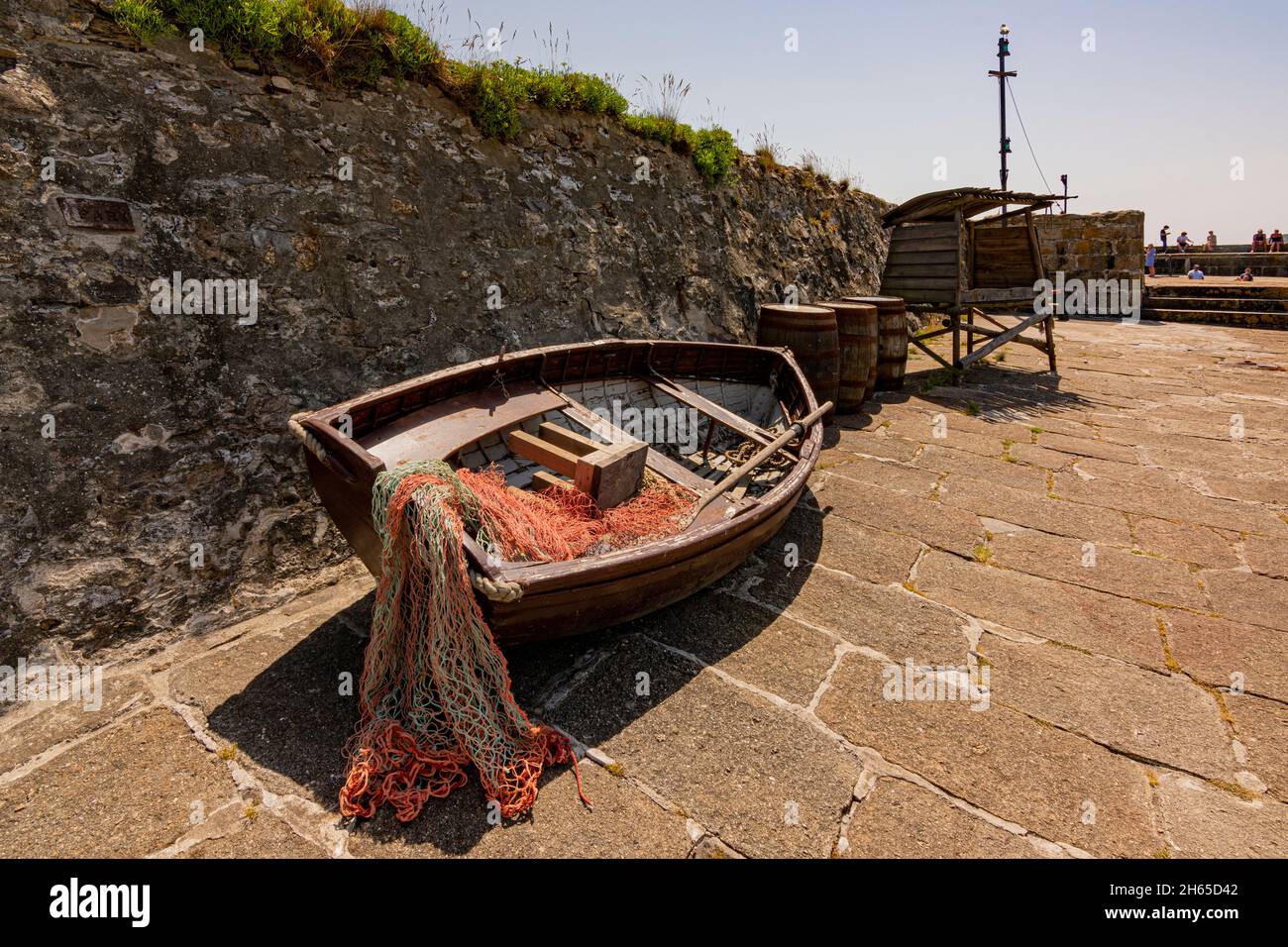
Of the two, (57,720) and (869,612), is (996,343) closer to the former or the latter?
(869,612)

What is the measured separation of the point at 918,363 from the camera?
10914 millimetres

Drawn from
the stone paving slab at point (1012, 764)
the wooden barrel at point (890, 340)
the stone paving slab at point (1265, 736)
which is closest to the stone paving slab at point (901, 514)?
the stone paving slab at point (1265, 736)

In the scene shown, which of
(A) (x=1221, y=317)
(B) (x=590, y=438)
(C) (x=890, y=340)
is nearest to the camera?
(B) (x=590, y=438)

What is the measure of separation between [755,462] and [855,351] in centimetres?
384

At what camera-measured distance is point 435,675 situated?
9.12 feet

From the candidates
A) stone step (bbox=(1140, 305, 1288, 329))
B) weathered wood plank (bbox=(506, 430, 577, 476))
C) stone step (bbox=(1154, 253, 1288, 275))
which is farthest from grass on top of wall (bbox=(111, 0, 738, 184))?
stone step (bbox=(1154, 253, 1288, 275))

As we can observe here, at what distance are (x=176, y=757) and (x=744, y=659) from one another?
279 centimetres

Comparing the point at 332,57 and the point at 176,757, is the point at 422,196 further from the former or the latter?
the point at 176,757

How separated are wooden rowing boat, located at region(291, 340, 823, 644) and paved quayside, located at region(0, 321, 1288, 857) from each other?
1.84ft

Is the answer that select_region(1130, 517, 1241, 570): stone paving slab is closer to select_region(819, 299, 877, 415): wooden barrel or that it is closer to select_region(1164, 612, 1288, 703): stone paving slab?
select_region(1164, 612, 1288, 703): stone paving slab

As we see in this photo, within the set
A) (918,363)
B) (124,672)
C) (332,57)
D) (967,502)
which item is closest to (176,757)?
(124,672)

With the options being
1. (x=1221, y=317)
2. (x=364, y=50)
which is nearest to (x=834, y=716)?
(x=364, y=50)

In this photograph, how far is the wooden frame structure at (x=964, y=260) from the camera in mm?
8734

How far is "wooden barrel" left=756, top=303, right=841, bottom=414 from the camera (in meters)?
6.94
